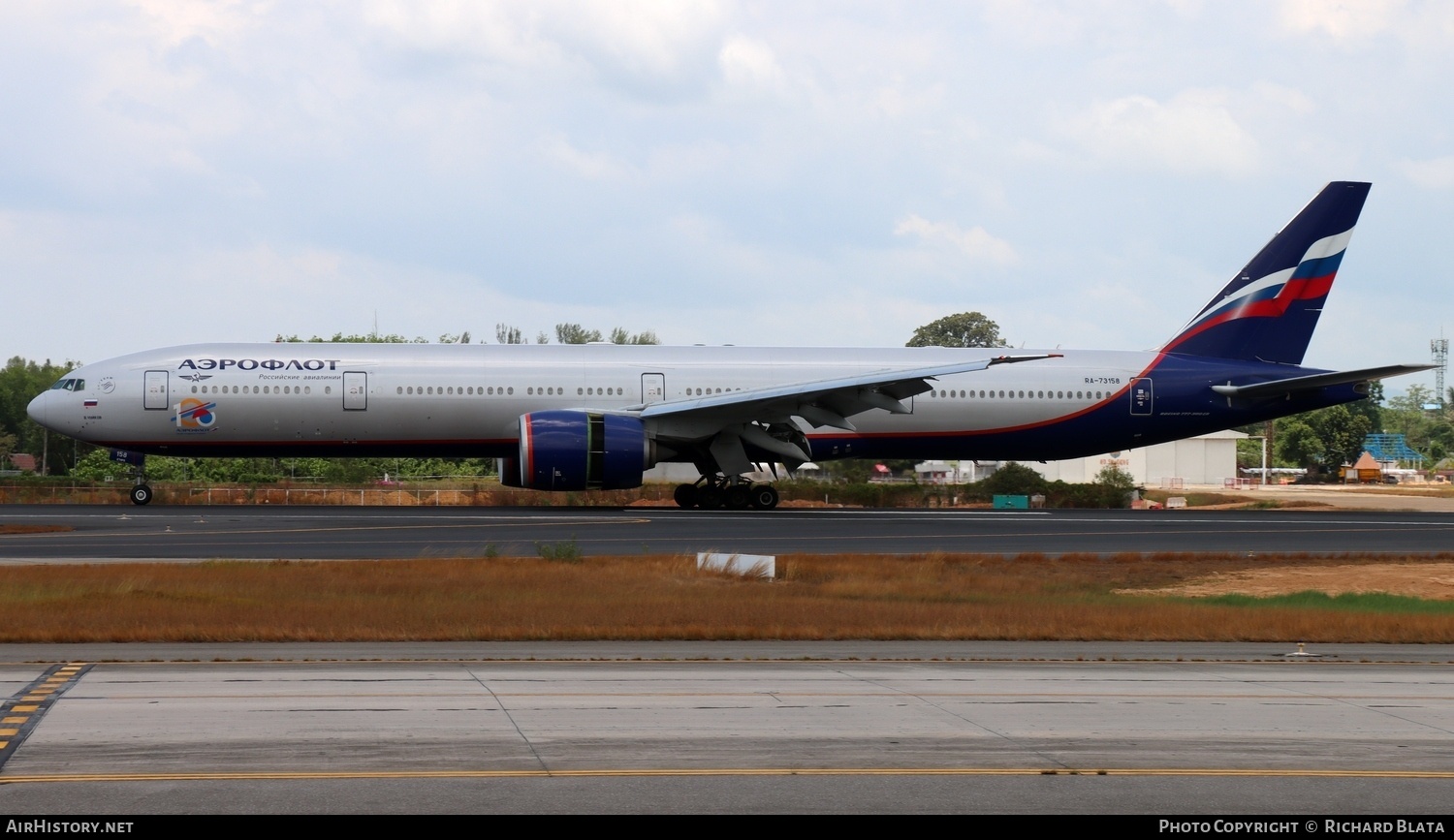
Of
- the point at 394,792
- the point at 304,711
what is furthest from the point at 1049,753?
the point at 304,711

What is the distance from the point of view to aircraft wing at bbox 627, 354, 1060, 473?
33531 millimetres

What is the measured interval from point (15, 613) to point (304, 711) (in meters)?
7.81

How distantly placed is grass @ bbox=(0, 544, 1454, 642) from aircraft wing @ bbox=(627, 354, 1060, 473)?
10.0m

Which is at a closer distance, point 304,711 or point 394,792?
point 394,792

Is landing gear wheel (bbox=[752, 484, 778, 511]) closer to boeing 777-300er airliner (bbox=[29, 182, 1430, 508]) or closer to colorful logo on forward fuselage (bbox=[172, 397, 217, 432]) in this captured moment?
boeing 777-300er airliner (bbox=[29, 182, 1430, 508])

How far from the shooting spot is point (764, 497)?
120ft

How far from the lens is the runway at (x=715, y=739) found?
7.52 m

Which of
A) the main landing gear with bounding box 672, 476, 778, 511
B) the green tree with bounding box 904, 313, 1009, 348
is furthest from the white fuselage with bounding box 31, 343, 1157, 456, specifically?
the green tree with bounding box 904, 313, 1009, 348

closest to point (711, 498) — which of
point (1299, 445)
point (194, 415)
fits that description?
point (194, 415)

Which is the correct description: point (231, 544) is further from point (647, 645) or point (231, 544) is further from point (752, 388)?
point (752, 388)

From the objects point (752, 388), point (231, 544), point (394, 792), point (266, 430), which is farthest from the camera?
point (752, 388)

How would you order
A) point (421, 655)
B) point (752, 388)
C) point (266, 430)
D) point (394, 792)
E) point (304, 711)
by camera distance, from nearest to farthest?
point (394, 792) < point (304, 711) < point (421, 655) < point (266, 430) < point (752, 388)

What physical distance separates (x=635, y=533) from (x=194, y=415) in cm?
1314
